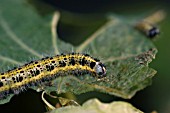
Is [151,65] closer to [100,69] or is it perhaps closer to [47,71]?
[100,69]

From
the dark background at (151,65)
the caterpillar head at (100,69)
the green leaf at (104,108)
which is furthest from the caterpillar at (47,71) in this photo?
the green leaf at (104,108)

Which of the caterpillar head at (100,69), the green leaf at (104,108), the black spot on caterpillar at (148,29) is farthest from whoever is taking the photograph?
the black spot on caterpillar at (148,29)

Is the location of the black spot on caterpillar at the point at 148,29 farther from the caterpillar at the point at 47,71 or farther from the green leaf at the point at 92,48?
the caterpillar at the point at 47,71

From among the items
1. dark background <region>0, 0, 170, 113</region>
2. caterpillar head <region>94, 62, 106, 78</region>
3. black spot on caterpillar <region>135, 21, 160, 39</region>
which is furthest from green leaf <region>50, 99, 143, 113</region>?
black spot on caterpillar <region>135, 21, 160, 39</region>

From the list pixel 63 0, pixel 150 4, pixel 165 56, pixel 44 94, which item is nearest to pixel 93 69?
pixel 44 94

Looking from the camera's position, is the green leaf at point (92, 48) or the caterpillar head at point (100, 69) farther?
the caterpillar head at point (100, 69)

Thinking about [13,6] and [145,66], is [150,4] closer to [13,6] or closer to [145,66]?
[13,6]

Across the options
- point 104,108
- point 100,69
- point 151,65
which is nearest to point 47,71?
point 100,69
